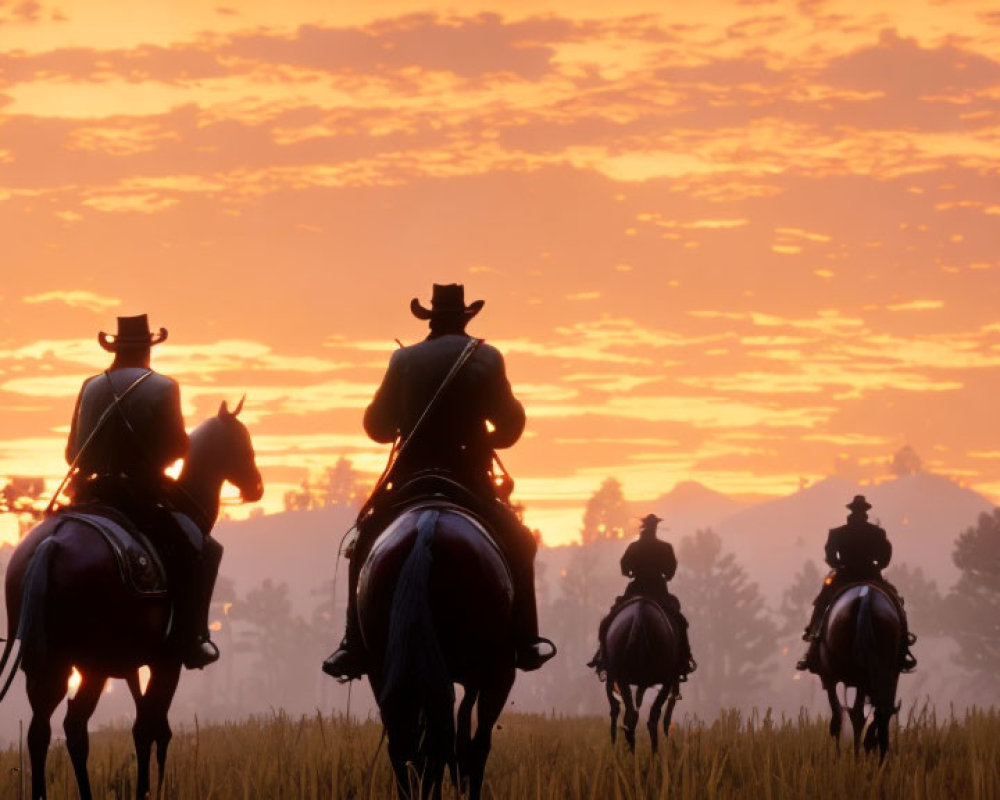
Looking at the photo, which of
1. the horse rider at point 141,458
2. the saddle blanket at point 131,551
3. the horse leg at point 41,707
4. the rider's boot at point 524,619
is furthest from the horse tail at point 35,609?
the rider's boot at point 524,619

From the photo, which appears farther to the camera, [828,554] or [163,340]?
[828,554]

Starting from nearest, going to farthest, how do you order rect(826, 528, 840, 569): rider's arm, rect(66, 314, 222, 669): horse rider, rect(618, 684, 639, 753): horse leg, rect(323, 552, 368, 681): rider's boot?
rect(323, 552, 368, 681): rider's boot, rect(66, 314, 222, 669): horse rider, rect(826, 528, 840, 569): rider's arm, rect(618, 684, 639, 753): horse leg

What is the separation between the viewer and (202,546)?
1142 centimetres

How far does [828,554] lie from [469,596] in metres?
10.3

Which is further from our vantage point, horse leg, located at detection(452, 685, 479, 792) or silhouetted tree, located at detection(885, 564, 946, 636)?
silhouetted tree, located at detection(885, 564, 946, 636)

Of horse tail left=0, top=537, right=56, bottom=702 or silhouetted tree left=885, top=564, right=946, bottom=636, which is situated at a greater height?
silhouetted tree left=885, top=564, right=946, bottom=636

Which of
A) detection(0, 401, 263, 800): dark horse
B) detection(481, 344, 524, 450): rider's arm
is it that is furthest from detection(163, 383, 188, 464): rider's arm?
detection(481, 344, 524, 450): rider's arm

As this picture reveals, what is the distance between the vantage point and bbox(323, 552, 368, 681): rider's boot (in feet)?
29.3

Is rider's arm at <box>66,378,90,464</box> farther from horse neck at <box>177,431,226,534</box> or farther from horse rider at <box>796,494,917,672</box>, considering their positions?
horse rider at <box>796,494,917,672</box>

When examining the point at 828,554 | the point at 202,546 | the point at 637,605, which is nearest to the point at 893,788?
the point at 202,546

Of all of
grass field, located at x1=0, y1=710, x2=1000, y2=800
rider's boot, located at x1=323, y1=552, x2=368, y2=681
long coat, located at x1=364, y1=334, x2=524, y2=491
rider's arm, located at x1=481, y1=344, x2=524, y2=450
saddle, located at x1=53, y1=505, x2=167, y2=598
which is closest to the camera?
rider's boot, located at x1=323, y1=552, x2=368, y2=681

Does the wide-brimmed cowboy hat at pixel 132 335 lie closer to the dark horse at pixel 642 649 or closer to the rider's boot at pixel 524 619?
the rider's boot at pixel 524 619

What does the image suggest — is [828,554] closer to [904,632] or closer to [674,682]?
[904,632]

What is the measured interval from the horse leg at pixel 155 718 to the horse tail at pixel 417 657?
3671 millimetres
